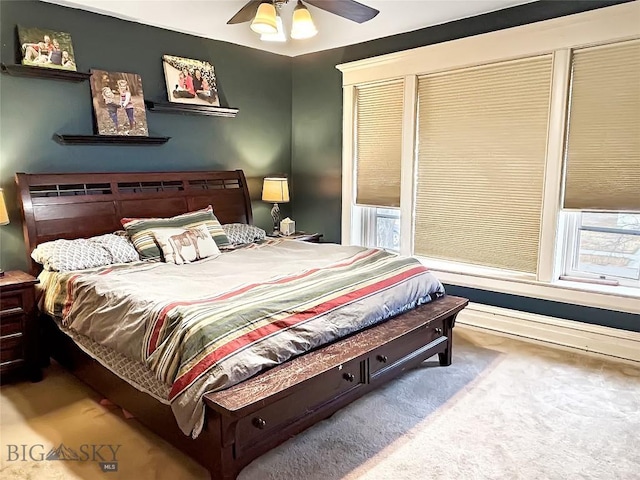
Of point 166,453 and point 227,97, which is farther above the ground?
point 227,97

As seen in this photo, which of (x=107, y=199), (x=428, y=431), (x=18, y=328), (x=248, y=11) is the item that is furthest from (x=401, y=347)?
(x=107, y=199)

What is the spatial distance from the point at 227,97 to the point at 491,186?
2.64 meters

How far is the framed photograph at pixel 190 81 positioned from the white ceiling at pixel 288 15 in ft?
0.90

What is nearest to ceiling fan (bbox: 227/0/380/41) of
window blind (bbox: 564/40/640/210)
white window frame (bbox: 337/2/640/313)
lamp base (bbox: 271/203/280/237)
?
white window frame (bbox: 337/2/640/313)

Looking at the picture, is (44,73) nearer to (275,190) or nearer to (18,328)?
(18,328)

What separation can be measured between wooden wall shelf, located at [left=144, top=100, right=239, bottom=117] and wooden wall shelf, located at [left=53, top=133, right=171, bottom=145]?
0.26 meters

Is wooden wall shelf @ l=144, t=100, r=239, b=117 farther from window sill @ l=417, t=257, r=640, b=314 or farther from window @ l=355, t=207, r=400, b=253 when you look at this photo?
window sill @ l=417, t=257, r=640, b=314

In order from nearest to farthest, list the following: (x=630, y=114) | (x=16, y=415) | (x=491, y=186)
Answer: (x=16, y=415) < (x=630, y=114) < (x=491, y=186)

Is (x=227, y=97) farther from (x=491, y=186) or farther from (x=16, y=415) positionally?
(x=16, y=415)

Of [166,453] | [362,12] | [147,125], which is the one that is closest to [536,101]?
[362,12]

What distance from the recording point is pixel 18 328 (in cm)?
296

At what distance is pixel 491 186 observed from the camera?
384cm

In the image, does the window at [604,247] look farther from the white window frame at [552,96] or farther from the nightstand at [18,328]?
the nightstand at [18,328]

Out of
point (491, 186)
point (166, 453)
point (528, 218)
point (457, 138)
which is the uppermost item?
point (457, 138)
